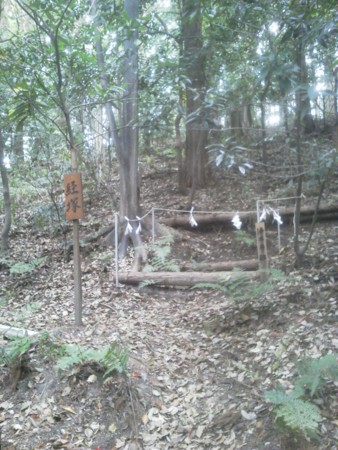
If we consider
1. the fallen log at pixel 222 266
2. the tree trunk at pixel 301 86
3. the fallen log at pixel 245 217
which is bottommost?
the fallen log at pixel 222 266

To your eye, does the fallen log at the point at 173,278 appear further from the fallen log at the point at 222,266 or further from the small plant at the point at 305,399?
the small plant at the point at 305,399

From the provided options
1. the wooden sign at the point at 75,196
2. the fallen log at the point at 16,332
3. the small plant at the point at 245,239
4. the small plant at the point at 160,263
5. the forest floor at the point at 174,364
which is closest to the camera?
the forest floor at the point at 174,364

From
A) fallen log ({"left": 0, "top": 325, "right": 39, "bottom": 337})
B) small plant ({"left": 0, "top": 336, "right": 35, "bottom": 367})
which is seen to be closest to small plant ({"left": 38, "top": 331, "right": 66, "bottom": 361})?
small plant ({"left": 0, "top": 336, "right": 35, "bottom": 367})

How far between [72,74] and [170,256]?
3.70 metres

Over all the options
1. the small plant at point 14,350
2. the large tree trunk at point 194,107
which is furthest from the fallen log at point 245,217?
the small plant at point 14,350

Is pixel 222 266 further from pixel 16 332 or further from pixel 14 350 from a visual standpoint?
pixel 14 350

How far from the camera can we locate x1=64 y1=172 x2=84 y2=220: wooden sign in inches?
218

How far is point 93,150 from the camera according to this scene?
43.1ft

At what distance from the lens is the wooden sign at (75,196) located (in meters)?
5.55

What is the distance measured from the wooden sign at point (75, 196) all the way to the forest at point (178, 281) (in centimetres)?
2

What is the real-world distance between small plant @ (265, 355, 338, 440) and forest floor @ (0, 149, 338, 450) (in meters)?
0.10

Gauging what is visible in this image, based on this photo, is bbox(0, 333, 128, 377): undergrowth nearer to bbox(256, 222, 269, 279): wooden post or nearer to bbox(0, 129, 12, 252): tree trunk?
bbox(256, 222, 269, 279): wooden post

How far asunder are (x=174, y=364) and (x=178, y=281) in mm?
2241

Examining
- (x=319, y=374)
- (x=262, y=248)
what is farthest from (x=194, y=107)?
(x=319, y=374)
